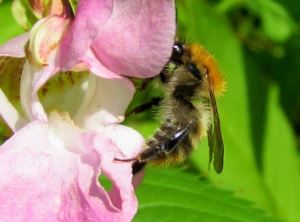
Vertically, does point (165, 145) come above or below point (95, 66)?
below

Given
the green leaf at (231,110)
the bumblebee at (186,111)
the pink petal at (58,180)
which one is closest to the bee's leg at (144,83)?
the bumblebee at (186,111)

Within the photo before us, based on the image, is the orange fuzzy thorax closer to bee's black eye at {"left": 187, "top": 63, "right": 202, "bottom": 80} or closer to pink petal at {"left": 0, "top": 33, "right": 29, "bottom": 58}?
bee's black eye at {"left": 187, "top": 63, "right": 202, "bottom": 80}

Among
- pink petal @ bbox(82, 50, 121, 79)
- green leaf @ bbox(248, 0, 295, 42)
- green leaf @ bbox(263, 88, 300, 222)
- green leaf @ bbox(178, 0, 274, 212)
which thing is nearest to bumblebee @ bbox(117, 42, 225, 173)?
pink petal @ bbox(82, 50, 121, 79)

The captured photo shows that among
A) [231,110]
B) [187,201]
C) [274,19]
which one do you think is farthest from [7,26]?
[274,19]

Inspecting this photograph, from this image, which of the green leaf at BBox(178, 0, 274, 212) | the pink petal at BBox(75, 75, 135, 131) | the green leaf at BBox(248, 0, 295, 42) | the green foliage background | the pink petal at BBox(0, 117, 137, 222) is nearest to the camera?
the pink petal at BBox(0, 117, 137, 222)

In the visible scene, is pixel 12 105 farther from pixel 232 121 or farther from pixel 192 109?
pixel 232 121

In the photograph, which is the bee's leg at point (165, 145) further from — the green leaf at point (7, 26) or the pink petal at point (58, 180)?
the green leaf at point (7, 26)

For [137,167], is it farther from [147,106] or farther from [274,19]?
[274,19]

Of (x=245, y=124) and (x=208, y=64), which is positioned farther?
(x=245, y=124)

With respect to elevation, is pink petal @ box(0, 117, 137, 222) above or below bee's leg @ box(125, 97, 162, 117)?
above
